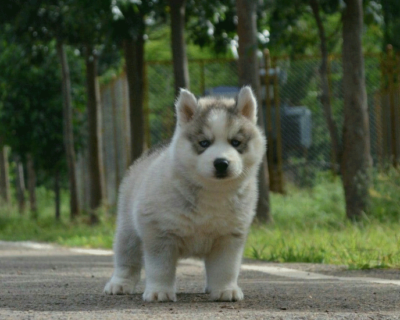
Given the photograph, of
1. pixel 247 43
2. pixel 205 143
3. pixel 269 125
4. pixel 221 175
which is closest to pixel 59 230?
pixel 247 43

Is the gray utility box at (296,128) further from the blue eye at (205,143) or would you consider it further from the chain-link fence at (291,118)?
the blue eye at (205,143)

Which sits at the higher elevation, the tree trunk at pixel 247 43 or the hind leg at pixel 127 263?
the tree trunk at pixel 247 43

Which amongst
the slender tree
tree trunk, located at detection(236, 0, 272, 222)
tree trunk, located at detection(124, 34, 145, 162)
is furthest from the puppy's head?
tree trunk, located at detection(124, 34, 145, 162)

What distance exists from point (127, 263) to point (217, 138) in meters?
1.38

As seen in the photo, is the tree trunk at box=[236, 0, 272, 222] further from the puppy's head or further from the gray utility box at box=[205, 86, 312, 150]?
the gray utility box at box=[205, 86, 312, 150]

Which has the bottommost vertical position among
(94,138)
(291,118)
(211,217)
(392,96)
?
(94,138)

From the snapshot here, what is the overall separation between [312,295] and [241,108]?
1.42 metres

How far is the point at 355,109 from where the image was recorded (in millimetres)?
12891

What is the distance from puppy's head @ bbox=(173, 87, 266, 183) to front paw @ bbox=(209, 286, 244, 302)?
2.48 feet

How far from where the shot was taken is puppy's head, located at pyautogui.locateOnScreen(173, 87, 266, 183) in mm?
5859

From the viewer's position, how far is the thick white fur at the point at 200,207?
19.6ft

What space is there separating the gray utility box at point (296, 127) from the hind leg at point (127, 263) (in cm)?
1528

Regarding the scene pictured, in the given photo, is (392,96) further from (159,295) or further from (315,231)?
(159,295)

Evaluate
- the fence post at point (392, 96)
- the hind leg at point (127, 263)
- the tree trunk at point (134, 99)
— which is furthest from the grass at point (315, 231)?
the hind leg at point (127, 263)
